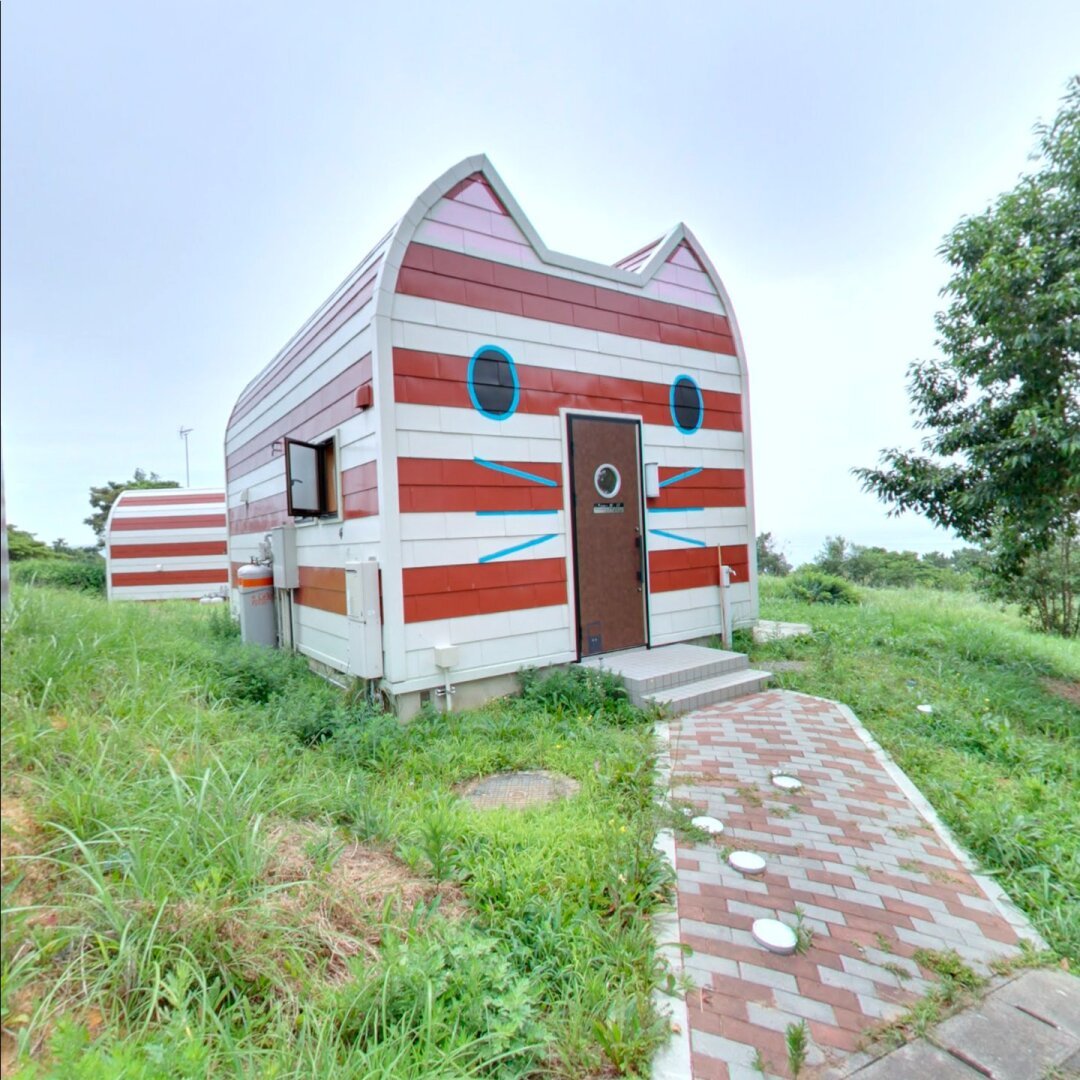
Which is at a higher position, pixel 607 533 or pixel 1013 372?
pixel 1013 372

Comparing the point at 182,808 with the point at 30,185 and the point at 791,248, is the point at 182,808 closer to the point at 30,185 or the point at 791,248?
the point at 30,185

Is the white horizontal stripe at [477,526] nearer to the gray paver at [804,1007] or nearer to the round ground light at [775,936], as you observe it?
the round ground light at [775,936]

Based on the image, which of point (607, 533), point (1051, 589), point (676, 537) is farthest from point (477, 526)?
point (1051, 589)

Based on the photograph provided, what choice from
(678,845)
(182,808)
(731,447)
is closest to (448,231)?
(731,447)

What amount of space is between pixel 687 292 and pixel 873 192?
14.1ft

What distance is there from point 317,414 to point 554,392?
7.41 ft

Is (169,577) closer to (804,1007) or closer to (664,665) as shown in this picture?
(664,665)

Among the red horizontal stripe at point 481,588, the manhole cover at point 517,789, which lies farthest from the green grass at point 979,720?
the red horizontal stripe at point 481,588

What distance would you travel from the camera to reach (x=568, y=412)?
5.00m

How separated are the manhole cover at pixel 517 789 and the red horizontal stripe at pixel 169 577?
13173mm

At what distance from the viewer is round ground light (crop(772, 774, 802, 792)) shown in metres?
3.17

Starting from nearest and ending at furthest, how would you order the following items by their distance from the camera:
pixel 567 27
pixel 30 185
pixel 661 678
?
pixel 30 185 → pixel 567 27 → pixel 661 678

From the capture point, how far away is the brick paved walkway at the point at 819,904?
1.66 metres

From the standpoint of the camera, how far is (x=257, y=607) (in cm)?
650
